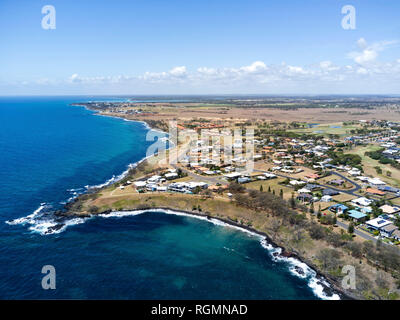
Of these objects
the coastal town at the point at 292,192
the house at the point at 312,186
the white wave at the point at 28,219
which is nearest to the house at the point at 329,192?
the coastal town at the point at 292,192

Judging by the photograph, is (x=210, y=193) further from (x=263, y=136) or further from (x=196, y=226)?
(x=263, y=136)

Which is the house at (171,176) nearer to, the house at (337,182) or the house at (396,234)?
the house at (337,182)

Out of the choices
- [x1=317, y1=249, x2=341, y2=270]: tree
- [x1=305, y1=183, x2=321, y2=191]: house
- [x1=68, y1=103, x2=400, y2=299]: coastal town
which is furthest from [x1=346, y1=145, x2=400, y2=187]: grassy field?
[x1=317, y1=249, x2=341, y2=270]: tree

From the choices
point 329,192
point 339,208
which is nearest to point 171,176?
point 329,192

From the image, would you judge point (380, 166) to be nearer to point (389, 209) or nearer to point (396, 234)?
point (389, 209)

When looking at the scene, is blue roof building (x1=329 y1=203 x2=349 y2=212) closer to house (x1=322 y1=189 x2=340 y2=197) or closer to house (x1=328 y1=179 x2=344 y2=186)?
house (x1=322 y1=189 x2=340 y2=197)
